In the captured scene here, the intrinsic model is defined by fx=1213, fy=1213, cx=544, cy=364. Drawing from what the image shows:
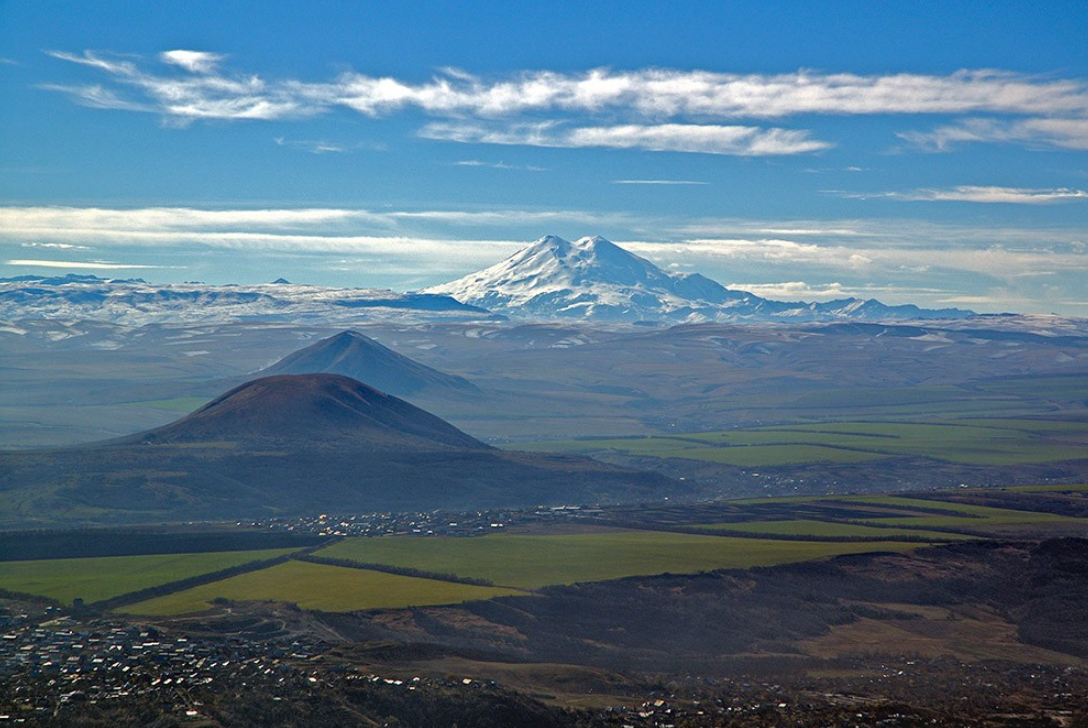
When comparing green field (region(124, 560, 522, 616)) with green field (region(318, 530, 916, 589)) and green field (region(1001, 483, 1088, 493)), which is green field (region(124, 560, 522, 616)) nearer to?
green field (region(318, 530, 916, 589))

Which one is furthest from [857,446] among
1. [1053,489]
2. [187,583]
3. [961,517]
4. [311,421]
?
[187,583]

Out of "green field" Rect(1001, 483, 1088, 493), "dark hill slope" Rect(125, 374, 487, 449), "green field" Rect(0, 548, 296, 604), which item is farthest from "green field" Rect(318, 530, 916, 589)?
"dark hill slope" Rect(125, 374, 487, 449)

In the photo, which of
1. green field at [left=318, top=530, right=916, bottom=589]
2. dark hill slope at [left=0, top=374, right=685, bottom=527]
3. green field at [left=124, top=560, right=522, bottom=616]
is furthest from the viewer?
dark hill slope at [left=0, top=374, right=685, bottom=527]

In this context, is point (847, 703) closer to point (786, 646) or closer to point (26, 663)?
point (786, 646)

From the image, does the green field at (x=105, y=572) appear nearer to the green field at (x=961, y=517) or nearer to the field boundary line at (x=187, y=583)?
the field boundary line at (x=187, y=583)

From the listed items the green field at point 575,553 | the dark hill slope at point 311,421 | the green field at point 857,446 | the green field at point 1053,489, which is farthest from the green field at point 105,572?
the green field at point 857,446

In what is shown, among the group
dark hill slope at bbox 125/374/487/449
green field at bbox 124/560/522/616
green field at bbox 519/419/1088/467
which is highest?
dark hill slope at bbox 125/374/487/449

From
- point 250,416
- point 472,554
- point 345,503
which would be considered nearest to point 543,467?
point 345,503
